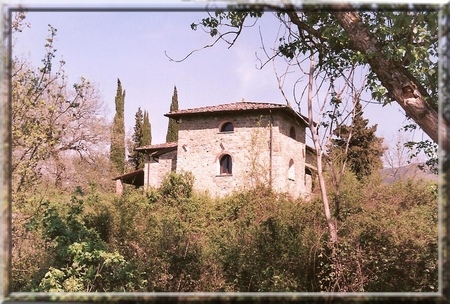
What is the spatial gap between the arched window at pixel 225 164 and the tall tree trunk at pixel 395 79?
6.74m

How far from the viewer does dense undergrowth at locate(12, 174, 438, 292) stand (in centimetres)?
534

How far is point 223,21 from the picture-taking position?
4.59 m

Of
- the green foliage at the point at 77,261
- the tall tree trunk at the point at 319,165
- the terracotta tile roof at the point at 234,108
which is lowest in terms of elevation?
the green foliage at the point at 77,261

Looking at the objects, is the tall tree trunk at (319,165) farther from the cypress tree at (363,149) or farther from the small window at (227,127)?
the small window at (227,127)

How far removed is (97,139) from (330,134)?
415cm

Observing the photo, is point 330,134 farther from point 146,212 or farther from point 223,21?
point 146,212

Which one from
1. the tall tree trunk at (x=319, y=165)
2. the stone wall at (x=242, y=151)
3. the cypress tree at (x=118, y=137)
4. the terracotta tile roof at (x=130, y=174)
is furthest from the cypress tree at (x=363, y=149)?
the cypress tree at (x=118, y=137)

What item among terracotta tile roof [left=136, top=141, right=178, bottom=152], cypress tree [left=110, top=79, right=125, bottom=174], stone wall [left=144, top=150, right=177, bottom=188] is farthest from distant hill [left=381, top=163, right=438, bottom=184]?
cypress tree [left=110, top=79, right=125, bottom=174]

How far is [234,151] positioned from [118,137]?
95.0 inches

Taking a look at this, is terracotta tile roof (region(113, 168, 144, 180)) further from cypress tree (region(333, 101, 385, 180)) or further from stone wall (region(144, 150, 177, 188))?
cypress tree (region(333, 101, 385, 180))

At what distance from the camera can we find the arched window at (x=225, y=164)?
392 inches

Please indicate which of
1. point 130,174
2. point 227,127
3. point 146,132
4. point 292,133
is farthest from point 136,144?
point 292,133

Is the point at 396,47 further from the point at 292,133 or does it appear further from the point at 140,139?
the point at 140,139

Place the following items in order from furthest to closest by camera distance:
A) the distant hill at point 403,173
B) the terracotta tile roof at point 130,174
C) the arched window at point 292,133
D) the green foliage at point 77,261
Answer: the arched window at point 292,133 → the terracotta tile roof at point 130,174 → the distant hill at point 403,173 → the green foliage at point 77,261
